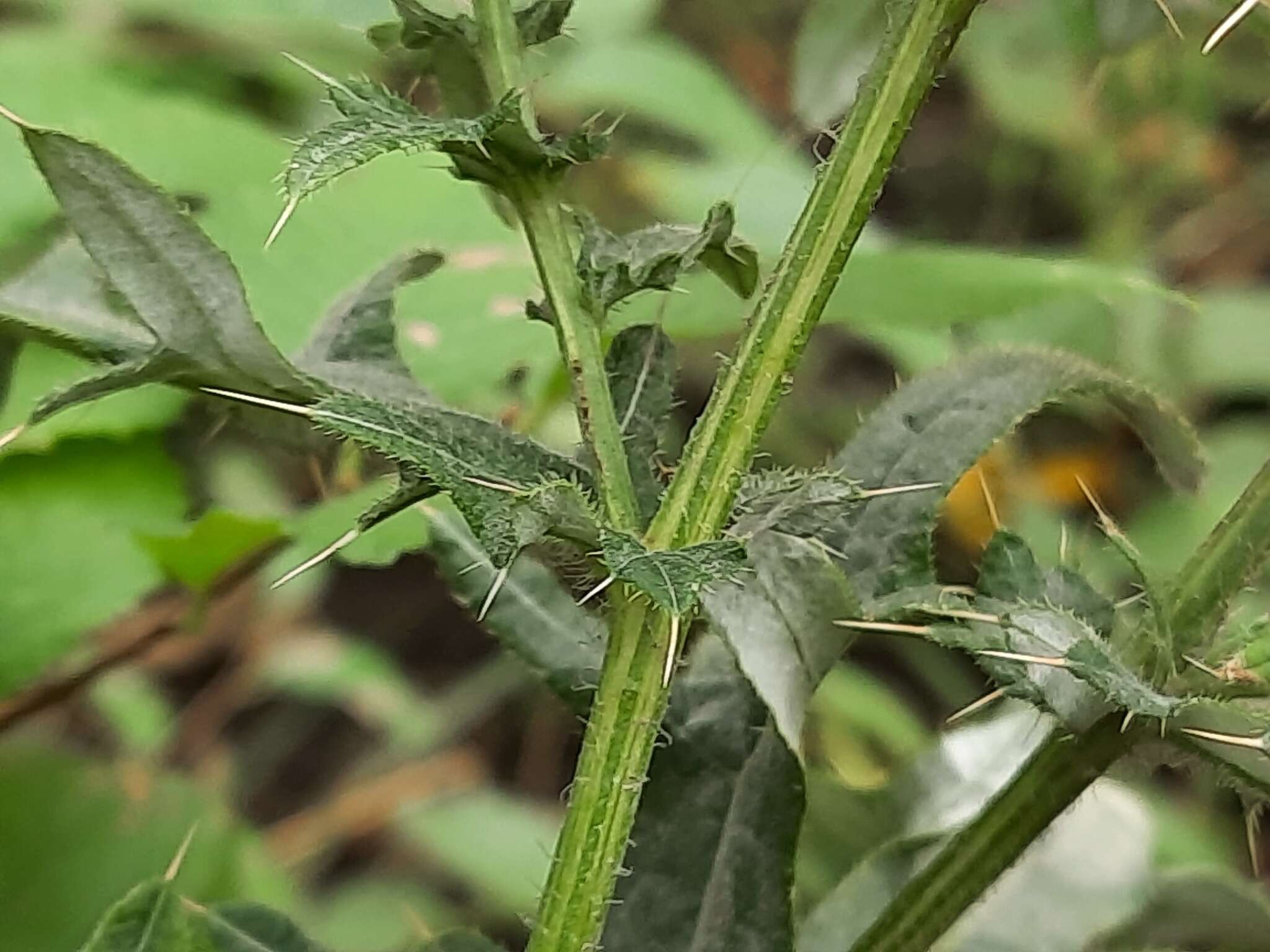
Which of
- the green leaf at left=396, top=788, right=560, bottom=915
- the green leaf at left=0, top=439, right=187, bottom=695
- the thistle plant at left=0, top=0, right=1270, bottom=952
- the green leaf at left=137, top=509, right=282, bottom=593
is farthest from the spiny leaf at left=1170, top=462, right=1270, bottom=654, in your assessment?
the green leaf at left=396, top=788, right=560, bottom=915

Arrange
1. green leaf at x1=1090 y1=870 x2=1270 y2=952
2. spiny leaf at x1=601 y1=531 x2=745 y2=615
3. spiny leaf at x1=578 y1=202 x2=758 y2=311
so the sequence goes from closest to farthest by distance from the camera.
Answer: spiny leaf at x1=601 y1=531 x2=745 y2=615
spiny leaf at x1=578 y1=202 x2=758 y2=311
green leaf at x1=1090 y1=870 x2=1270 y2=952

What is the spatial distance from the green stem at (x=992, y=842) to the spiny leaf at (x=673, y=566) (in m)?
0.21

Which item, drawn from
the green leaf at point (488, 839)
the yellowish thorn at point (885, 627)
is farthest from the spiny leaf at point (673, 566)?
the green leaf at point (488, 839)

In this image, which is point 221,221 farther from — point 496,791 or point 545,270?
point 496,791

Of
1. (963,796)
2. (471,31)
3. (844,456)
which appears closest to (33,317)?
(471,31)

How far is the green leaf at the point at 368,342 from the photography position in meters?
0.60

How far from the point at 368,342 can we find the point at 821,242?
227 mm

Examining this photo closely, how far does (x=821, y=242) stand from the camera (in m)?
0.50

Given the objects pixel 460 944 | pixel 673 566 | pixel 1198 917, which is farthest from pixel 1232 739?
pixel 1198 917

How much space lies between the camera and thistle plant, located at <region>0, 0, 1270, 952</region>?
19.2 inches

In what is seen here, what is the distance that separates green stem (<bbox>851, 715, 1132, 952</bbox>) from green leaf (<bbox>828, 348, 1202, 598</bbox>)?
9cm

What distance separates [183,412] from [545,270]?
2.09 feet

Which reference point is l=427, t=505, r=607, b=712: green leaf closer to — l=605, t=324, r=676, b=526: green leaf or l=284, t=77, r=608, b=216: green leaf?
l=605, t=324, r=676, b=526: green leaf

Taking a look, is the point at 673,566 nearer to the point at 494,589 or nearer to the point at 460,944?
the point at 494,589
